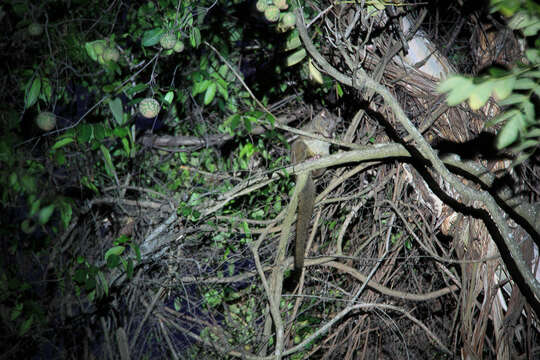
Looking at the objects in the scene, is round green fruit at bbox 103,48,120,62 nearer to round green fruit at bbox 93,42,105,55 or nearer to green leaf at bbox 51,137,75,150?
round green fruit at bbox 93,42,105,55

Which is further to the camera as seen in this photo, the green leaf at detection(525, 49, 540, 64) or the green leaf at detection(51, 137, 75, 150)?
the green leaf at detection(51, 137, 75, 150)

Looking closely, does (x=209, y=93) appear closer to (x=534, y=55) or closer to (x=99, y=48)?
(x=99, y=48)

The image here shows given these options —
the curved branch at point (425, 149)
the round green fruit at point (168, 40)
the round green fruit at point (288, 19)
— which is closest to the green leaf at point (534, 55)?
the curved branch at point (425, 149)

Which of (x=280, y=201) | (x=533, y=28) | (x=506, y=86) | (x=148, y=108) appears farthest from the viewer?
(x=280, y=201)

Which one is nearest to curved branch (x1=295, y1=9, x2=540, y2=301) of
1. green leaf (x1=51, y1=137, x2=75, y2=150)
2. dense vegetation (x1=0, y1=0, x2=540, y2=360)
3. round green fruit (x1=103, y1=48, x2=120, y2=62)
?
dense vegetation (x1=0, y1=0, x2=540, y2=360)

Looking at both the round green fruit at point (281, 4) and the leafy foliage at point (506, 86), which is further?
the round green fruit at point (281, 4)

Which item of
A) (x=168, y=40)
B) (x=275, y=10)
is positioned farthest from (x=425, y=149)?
(x=168, y=40)

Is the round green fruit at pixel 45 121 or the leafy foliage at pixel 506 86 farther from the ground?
the leafy foliage at pixel 506 86

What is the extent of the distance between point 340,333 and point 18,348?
1.60 m

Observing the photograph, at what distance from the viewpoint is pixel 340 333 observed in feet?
7.34

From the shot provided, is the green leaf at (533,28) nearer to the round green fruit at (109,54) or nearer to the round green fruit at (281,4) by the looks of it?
the round green fruit at (281,4)

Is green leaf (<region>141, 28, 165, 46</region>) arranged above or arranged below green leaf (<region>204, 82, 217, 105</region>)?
above

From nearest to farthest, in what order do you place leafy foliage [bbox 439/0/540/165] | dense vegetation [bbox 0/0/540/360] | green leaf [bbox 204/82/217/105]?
1. leafy foliage [bbox 439/0/540/165]
2. dense vegetation [bbox 0/0/540/360]
3. green leaf [bbox 204/82/217/105]

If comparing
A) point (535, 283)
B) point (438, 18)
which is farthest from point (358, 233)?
point (438, 18)
